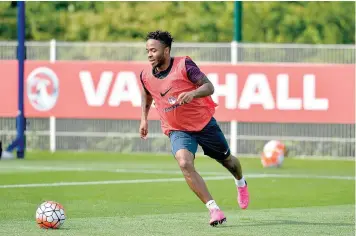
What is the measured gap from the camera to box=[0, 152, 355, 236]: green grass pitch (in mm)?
12688

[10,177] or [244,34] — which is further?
[244,34]

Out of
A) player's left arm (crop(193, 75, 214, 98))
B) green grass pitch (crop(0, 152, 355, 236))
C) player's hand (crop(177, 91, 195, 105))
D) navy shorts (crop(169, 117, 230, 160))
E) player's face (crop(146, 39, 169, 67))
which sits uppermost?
player's face (crop(146, 39, 169, 67))

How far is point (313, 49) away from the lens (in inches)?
990

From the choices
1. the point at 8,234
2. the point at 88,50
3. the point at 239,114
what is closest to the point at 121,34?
the point at 88,50

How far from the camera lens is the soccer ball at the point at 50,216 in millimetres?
12266

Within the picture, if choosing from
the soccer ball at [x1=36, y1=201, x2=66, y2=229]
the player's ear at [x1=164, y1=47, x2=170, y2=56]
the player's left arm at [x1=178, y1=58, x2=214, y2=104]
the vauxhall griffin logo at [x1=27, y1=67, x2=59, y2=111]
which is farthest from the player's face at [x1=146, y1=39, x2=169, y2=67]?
the vauxhall griffin logo at [x1=27, y1=67, x2=59, y2=111]

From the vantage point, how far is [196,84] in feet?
43.1

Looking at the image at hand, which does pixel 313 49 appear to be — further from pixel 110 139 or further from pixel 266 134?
pixel 110 139

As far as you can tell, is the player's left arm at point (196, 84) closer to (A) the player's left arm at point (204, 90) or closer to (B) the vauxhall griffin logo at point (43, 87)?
(A) the player's left arm at point (204, 90)

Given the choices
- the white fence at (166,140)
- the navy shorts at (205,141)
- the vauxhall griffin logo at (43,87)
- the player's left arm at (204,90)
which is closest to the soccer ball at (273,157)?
the white fence at (166,140)

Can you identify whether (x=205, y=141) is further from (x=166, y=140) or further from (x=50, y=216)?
(x=166, y=140)

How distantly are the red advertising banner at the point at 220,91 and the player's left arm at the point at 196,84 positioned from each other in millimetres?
11706

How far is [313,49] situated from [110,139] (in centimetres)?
511

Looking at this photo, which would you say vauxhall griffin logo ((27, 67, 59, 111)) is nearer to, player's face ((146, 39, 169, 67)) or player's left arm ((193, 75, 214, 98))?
player's face ((146, 39, 169, 67))
